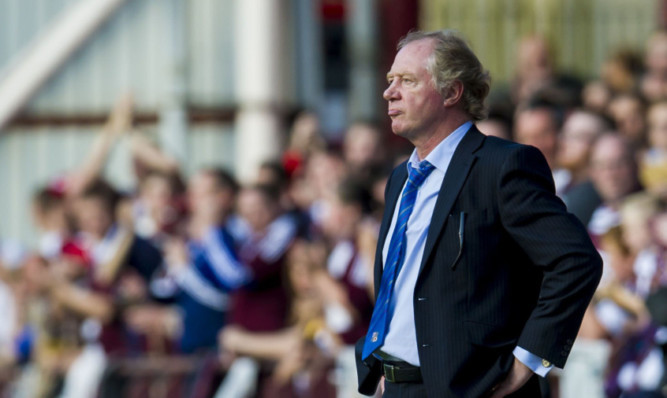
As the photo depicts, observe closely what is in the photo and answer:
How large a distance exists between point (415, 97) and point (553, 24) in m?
11.2

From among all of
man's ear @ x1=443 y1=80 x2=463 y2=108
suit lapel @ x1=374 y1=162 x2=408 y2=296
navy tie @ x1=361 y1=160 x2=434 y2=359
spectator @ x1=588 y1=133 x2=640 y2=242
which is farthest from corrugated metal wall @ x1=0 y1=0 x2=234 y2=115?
man's ear @ x1=443 y1=80 x2=463 y2=108

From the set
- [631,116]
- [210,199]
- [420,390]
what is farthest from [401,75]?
[210,199]

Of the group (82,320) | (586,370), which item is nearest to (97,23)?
(82,320)

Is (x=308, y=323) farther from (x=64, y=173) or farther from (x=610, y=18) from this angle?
(x=610, y=18)

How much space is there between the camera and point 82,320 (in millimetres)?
10109

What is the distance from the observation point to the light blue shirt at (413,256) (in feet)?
Answer: 13.5

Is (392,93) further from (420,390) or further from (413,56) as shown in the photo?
(420,390)

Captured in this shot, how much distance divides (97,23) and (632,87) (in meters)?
5.86

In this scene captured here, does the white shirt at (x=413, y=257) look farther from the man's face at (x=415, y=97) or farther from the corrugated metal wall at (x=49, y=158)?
the corrugated metal wall at (x=49, y=158)

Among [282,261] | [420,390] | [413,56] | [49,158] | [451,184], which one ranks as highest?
[413,56]

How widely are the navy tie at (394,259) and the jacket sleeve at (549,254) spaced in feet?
1.14

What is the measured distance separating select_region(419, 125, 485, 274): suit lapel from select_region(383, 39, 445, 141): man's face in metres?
0.12

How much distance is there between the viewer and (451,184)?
13.4ft

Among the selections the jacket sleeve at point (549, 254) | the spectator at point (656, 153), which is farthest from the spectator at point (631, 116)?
the jacket sleeve at point (549, 254)
